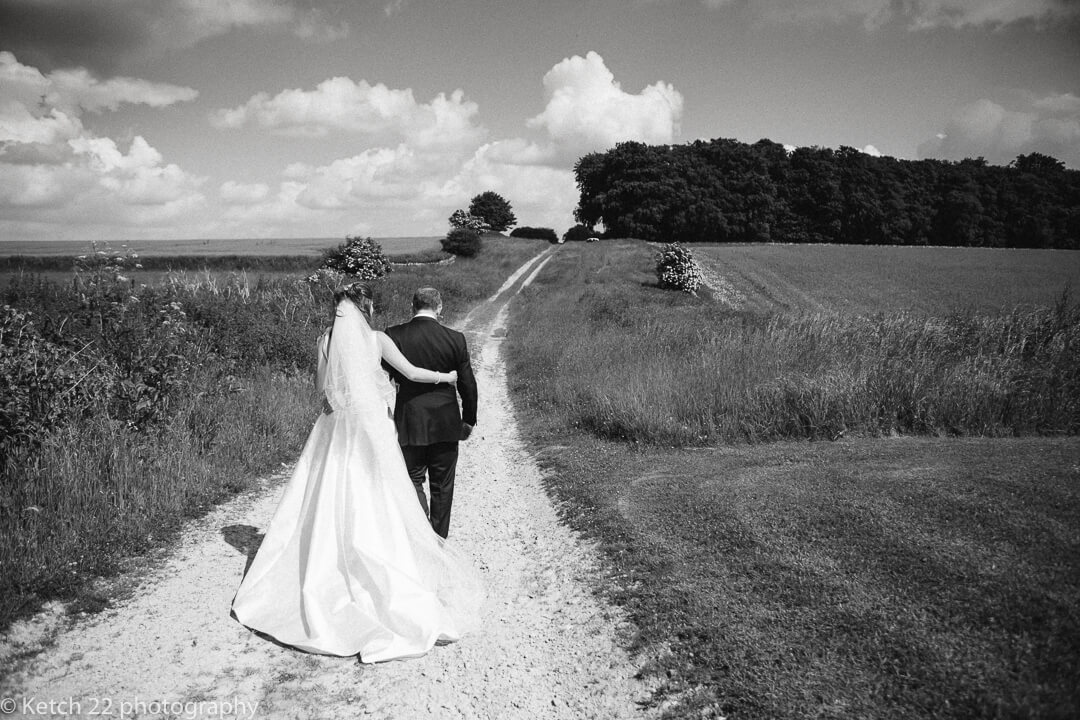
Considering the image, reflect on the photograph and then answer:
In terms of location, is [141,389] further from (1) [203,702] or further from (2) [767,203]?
(2) [767,203]

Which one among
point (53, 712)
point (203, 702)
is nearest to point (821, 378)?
point (203, 702)

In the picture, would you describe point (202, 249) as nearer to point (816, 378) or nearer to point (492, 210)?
point (492, 210)

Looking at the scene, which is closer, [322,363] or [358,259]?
[322,363]

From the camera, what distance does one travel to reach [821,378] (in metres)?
9.64

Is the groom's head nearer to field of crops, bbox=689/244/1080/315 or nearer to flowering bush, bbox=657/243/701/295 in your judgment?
field of crops, bbox=689/244/1080/315

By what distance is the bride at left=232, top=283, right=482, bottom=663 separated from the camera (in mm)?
4469

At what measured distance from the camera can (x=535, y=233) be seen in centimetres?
9731

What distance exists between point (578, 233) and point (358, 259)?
68.8 m

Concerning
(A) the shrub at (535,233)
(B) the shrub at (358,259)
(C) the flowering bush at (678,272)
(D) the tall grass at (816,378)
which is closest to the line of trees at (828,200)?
(A) the shrub at (535,233)

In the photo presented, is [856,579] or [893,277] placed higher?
[893,277]

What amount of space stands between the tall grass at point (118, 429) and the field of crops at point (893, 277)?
22291 millimetres

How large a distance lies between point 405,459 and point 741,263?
45.7 m

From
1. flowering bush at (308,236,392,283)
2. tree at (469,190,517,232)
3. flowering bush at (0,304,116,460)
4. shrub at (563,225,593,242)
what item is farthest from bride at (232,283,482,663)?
tree at (469,190,517,232)

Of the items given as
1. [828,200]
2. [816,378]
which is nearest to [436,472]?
[816,378]
